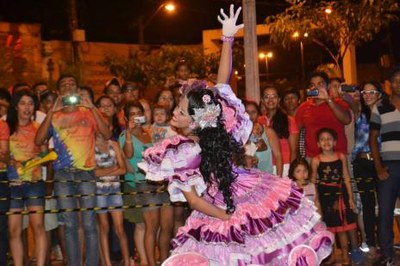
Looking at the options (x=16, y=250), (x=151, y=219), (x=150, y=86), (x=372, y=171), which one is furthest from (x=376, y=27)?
(x=150, y=86)

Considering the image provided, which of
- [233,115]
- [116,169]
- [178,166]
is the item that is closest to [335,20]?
[116,169]

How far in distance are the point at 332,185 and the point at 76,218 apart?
9.20ft

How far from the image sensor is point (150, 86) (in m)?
25.3

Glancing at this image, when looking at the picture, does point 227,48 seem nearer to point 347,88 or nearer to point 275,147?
point 275,147

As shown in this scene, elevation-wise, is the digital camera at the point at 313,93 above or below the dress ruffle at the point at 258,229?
above

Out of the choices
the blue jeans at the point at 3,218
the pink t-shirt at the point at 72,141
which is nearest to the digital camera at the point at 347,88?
the pink t-shirt at the point at 72,141

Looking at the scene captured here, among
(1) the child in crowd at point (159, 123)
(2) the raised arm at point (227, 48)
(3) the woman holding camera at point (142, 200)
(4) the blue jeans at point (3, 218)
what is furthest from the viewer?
(1) the child in crowd at point (159, 123)

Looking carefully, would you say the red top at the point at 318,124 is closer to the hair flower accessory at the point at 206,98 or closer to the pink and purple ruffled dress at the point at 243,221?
the pink and purple ruffled dress at the point at 243,221

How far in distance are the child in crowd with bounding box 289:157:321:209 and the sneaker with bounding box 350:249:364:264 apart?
697 millimetres

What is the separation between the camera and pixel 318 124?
8117 mm

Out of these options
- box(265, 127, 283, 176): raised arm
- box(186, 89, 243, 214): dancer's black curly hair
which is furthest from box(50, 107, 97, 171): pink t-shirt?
box(186, 89, 243, 214): dancer's black curly hair

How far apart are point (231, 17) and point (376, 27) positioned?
940cm

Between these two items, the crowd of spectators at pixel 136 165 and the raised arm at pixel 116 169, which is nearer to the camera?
the crowd of spectators at pixel 136 165

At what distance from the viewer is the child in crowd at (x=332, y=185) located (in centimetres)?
791
